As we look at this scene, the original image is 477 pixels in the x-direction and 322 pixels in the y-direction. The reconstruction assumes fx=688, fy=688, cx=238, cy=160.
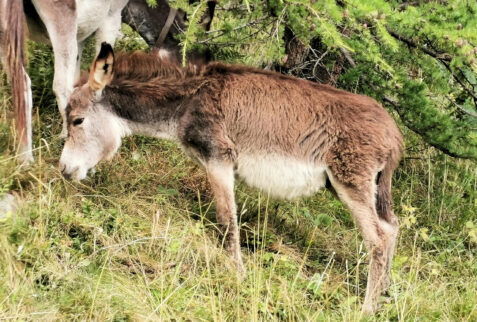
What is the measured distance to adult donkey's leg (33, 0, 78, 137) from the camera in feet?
19.2

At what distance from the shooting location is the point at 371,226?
518 centimetres

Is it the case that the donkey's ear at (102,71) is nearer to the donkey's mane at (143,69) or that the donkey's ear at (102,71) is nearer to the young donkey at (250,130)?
the young donkey at (250,130)

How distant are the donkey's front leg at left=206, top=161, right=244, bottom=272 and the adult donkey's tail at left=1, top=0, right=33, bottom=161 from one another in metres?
1.50

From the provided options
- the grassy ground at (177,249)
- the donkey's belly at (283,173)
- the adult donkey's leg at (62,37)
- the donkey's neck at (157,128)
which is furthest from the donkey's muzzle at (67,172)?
the donkey's belly at (283,173)

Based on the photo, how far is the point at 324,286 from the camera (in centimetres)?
502

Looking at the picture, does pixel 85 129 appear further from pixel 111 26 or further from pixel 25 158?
pixel 111 26

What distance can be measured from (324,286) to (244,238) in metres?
1.06

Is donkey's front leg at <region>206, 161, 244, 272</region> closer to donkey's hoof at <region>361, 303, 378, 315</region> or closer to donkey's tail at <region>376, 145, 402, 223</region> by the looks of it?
donkey's hoof at <region>361, 303, 378, 315</region>

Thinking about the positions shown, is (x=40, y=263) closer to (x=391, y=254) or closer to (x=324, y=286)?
(x=324, y=286)

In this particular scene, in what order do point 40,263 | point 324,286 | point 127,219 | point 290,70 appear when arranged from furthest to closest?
1. point 290,70
2. point 127,219
3. point 324,286
4. point 40,263

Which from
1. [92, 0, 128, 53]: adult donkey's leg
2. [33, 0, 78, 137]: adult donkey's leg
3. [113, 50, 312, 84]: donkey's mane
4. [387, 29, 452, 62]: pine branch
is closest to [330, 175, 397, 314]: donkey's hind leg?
[113, 50, 312, 84]: donkey's mane

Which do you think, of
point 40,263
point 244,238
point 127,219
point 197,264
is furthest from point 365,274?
point 40,263

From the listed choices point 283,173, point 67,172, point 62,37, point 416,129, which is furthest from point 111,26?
point 416,129

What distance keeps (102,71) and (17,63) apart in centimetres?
74
